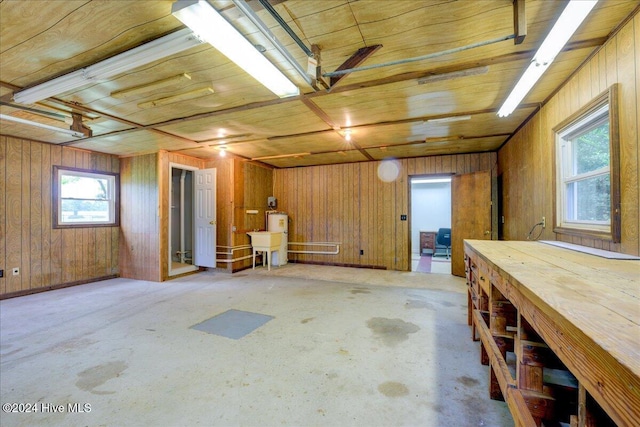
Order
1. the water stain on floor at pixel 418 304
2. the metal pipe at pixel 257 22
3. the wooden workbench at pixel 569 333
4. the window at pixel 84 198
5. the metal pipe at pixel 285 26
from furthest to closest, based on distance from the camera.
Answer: the window at pixel 84 198, the water stain on floor at pixel 418 304, the metal pipe at pixel 285 26, the metal pipe at pixel 257 22, the wooden workbench at pixel 569 333

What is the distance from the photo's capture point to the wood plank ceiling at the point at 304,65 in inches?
64.2

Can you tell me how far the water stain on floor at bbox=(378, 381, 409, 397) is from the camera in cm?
184

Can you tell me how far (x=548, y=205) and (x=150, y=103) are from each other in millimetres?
4339

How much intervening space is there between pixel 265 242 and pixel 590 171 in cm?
510

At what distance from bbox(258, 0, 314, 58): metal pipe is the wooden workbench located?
1.84 m

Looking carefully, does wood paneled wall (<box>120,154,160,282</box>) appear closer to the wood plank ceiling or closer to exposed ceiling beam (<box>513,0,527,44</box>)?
the wood plank ceiling

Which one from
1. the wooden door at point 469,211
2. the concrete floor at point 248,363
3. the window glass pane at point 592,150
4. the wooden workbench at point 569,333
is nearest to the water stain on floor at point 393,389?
the concrete floor at point 248,363

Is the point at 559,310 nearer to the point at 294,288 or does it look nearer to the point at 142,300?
the point at 294,288

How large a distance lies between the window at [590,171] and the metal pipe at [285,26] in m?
2.09

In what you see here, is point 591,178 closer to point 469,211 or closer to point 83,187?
point 469,211

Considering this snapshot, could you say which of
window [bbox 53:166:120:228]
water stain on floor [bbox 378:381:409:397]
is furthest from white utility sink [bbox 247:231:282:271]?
water stain on floor [bbox 378:381:409:397]

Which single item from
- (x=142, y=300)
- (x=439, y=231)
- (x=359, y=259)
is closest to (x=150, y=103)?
(x=142, y=300)

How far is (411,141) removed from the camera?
15.0 ft

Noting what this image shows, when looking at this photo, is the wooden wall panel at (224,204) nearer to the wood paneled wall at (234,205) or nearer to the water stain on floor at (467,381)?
the wood paneled wall at (234,205)
